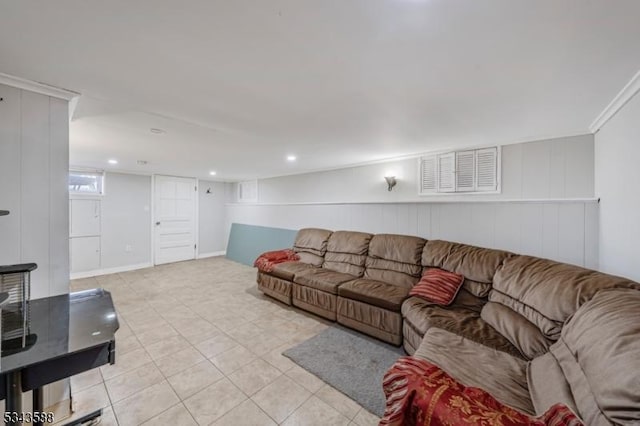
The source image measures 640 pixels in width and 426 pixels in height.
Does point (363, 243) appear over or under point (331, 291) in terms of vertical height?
over

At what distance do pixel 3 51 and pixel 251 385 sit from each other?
2621 mm

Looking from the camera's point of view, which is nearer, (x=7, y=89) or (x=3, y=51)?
(x=3, y=51)

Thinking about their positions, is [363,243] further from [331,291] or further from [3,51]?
[3,51]

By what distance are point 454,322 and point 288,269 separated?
7.51 ft

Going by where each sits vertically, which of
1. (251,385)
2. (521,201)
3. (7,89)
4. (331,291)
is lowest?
(251,385)

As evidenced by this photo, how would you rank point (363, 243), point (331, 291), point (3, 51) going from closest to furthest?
point (3, 51) < point (331, 291) < point (363, 243)

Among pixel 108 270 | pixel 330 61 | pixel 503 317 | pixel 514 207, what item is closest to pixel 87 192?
pixel 108 270

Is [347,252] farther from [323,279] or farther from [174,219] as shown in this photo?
[174,219]

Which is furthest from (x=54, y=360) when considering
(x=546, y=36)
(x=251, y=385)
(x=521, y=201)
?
(x=521, y=201)

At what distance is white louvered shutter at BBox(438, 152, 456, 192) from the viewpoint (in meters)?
3.42

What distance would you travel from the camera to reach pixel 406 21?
1107 mm

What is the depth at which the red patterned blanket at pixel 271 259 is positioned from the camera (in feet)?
13.1

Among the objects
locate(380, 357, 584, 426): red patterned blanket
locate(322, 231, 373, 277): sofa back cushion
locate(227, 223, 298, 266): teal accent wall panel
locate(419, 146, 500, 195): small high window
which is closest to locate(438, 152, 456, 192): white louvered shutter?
locate(419, 146, 500, 195): small high window

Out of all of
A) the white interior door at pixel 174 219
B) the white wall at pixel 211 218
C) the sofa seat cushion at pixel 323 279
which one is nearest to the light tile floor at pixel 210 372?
the sofa seat cushion at pixel 323 279
